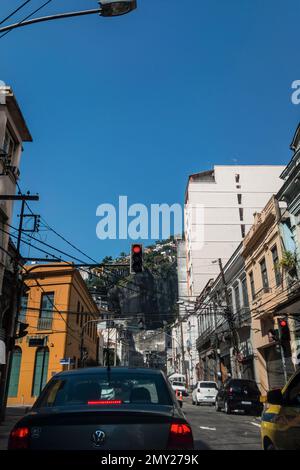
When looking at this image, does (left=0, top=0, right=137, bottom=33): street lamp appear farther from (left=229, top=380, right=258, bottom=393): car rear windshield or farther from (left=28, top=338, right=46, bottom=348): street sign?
(left=28, top=338, right=46, bottom=348): street sign

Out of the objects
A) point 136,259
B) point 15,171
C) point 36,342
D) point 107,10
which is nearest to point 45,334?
point 36,342

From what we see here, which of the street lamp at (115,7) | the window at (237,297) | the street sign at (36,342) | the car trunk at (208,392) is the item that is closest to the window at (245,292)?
the window at (237,297)

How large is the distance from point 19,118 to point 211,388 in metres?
20.4

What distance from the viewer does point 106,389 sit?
4340 millimetres

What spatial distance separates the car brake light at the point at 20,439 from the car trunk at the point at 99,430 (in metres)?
0.05

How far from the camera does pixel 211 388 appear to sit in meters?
26.7

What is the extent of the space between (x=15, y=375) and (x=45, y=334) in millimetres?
3502

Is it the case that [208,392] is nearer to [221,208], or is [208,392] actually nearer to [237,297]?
[237,297]

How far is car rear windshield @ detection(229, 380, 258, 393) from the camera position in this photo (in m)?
18.8

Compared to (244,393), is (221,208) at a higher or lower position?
higher

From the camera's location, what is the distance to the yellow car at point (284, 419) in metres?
4.29

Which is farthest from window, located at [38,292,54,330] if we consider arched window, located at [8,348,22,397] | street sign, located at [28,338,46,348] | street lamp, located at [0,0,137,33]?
street lamp, located at [0,0,137,33]

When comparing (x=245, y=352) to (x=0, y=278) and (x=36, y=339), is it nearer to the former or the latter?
(x=36, y=339)
